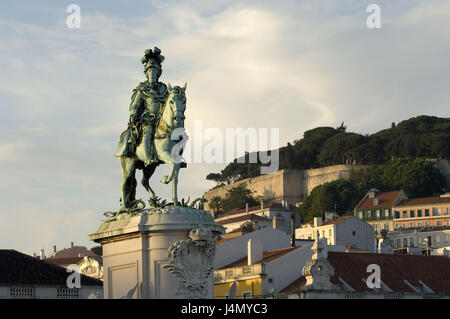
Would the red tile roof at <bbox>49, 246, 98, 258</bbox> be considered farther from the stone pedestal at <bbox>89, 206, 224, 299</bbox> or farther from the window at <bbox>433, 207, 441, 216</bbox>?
the stone pedestal at <bbox>89, 206, 224, 299</bbox>

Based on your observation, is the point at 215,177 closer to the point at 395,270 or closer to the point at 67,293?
the point at 395,270

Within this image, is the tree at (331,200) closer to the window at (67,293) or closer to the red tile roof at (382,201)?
the red tile roof at (382,201)

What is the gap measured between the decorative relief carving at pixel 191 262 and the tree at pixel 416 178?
128m

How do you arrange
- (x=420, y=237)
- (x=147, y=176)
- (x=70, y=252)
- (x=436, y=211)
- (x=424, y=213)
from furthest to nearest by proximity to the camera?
(x=436, y=211) < (x=424, y=213) < (x=420, y=237) < (x=70, y=252) < (x=147, y=176)

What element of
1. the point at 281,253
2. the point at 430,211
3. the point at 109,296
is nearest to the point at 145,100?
the point at 109,296

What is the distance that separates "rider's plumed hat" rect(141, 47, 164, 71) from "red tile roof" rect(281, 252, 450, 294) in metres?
33.0

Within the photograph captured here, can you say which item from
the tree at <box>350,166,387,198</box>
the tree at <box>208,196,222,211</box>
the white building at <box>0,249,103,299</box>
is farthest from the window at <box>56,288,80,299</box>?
the tree at <box>208,196,222,211</box>

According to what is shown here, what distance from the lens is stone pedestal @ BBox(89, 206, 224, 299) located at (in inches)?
654

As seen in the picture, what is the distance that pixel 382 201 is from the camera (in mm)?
132875

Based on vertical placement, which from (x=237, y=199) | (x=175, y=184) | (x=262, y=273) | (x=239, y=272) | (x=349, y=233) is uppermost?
(x=237, y=199)

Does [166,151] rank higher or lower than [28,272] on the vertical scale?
higher

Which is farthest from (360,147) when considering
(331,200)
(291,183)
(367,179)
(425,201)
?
(425,201)

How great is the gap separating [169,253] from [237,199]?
13874 cm
